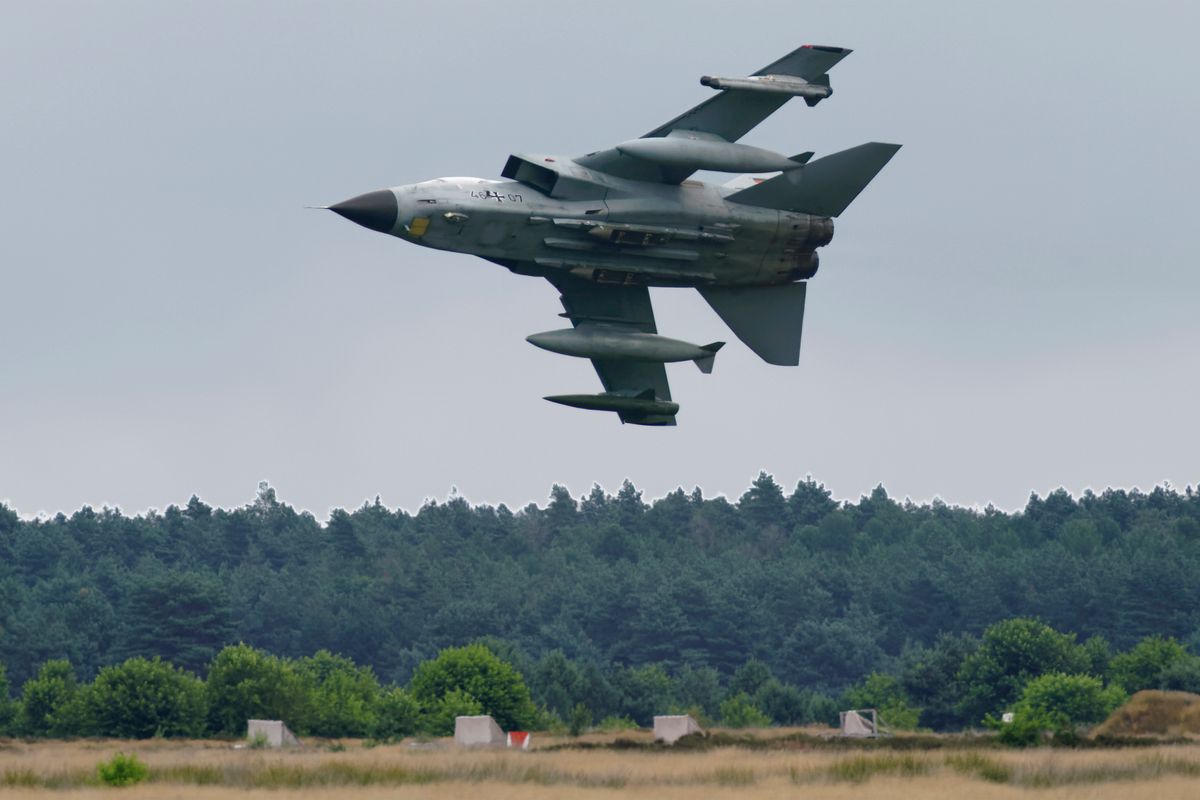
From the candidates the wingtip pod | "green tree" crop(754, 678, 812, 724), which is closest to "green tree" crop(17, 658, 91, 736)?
"green tree" crop(754, 678, 812, 724)

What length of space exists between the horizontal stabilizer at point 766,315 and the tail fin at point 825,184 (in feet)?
8.73

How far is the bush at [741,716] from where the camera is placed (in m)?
116

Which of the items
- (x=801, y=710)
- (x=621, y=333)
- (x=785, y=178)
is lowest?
(x=801, y=710)

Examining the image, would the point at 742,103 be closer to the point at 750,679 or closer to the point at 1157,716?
the point at 1157,716

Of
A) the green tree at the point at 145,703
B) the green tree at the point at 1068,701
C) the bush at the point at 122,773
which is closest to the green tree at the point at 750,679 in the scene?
the green tree at the point at 1068,701

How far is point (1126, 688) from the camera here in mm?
115500

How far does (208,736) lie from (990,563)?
4376 inches

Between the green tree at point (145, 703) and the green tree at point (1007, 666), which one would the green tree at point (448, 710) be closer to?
the green tree at point (145, 703)

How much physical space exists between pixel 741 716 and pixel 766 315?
71248 mm

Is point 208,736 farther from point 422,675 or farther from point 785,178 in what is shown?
point 785,178

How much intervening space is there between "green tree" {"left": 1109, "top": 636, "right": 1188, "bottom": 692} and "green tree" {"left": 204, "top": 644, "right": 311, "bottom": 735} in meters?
51.3

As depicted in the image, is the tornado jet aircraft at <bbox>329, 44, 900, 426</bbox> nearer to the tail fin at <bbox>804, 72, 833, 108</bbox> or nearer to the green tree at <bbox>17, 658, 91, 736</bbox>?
the tail fin at <bbox>804, 72, 833, 108</bbox>

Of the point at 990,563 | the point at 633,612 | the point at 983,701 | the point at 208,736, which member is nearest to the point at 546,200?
the point at 208,736

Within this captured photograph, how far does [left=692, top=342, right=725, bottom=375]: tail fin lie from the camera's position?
48.8m
